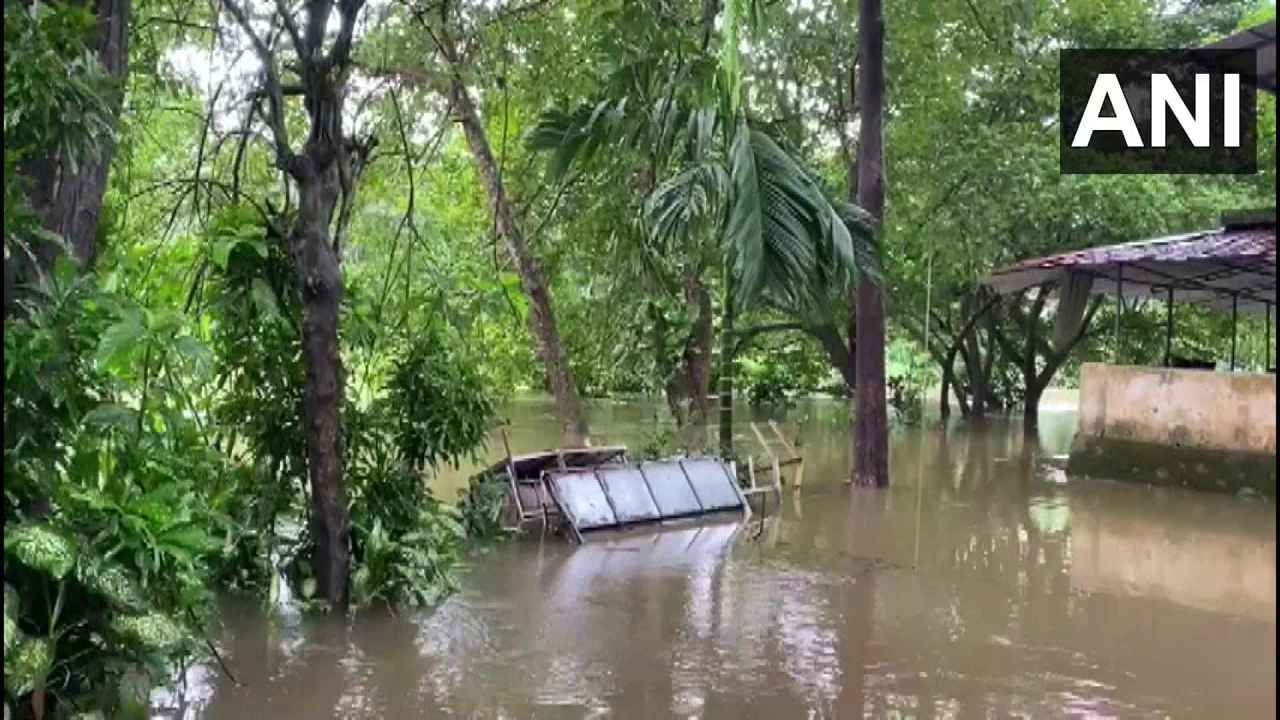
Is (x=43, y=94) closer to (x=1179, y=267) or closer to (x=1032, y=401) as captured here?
(x=1179, y=267)

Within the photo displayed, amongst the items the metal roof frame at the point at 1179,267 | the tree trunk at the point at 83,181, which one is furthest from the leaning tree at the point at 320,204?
the metal roof frame at the point at 1179,267

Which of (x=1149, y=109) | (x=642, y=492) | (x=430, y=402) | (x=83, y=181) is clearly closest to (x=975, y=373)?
(x=642, y=492)

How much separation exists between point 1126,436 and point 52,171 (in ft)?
42.9

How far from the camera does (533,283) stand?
43.4 ft

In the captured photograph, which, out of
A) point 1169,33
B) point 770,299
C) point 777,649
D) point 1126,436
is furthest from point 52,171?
point 1169,33

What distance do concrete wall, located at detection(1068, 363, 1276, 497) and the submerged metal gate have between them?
557 centimetres

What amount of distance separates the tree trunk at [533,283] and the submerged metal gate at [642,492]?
2.16 m

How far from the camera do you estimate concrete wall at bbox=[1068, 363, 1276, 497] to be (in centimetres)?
1348

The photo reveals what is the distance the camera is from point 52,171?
15.7 ft

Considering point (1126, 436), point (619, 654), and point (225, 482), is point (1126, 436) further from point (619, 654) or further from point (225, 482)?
point (225, 482)

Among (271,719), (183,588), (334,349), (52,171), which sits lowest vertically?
(271,719)

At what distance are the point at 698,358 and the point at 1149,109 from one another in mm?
6986

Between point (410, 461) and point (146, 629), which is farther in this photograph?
point (410, 461)

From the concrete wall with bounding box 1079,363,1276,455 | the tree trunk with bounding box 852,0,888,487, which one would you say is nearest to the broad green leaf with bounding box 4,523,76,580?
the tree trunk with bounding box 852,0,888,487
